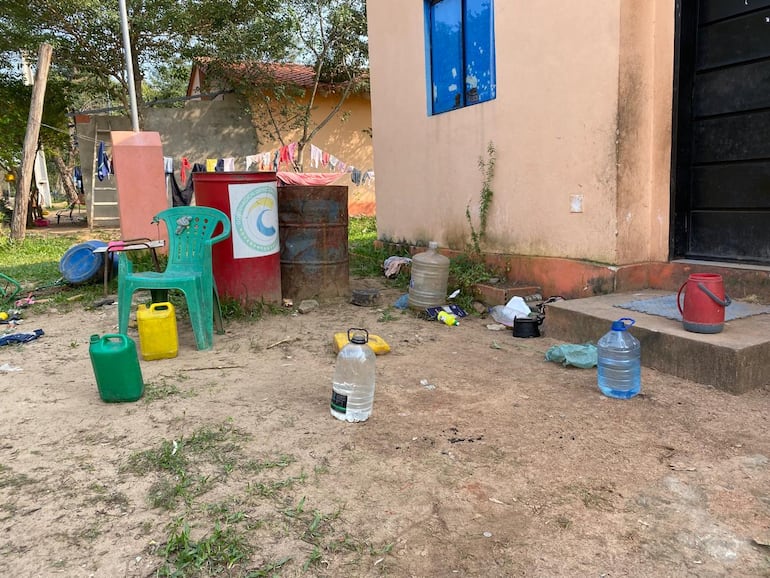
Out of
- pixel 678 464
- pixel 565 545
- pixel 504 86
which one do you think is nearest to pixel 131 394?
pixel 565 545

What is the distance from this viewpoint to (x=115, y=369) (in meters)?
3.36

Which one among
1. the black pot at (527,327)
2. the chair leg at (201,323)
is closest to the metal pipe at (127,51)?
the chair leg at (201,323)

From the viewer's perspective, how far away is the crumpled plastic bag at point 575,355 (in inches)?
152

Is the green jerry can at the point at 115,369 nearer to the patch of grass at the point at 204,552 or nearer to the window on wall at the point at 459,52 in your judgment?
the patch of grass at the point at 204,552

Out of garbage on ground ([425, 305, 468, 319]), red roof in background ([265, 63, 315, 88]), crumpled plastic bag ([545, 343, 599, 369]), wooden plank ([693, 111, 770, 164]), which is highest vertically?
red roof in background ([265, 63, 315, 88])

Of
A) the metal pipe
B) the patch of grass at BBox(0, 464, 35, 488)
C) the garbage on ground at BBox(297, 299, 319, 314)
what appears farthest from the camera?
the metal pipe

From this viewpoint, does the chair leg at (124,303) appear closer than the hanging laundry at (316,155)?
Yes

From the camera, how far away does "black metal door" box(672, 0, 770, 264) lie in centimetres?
438

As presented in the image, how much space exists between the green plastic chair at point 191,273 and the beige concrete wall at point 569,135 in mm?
2875

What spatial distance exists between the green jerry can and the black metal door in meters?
4.41

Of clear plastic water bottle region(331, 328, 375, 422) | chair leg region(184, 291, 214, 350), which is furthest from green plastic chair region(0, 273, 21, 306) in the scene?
clear plastic water bottle region(331, 328, 375, 422)

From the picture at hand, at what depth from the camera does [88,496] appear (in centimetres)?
237

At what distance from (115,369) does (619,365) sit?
9.89ft

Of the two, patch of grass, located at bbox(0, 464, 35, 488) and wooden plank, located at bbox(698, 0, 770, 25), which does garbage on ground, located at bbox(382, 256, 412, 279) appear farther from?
patch of grass, located at bbox(0, 464, 35, 488)
